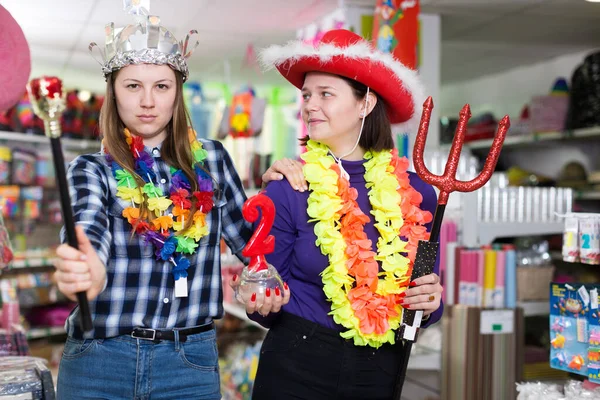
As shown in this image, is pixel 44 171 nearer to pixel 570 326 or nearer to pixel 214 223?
pixel 214 223

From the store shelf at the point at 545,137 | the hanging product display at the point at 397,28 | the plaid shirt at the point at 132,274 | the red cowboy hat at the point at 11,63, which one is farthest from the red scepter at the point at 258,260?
the store shelf at the point at 545,137

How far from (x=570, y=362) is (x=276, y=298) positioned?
41.3 inches

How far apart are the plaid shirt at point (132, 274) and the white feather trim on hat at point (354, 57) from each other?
21.2 inches

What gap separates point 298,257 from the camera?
204 centimetres

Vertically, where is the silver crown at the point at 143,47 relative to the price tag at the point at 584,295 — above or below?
above

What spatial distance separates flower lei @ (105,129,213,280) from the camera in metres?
1.77

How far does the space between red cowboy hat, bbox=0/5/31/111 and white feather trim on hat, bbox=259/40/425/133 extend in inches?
29.5

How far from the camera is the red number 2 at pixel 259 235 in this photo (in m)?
1.72

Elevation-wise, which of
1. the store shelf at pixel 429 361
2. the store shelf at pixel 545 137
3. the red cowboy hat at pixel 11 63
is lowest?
the store shelf at pixel 429 361

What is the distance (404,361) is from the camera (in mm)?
1896

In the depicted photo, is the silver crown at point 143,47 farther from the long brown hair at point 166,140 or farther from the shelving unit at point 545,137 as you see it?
the shelving unit at point 545,137

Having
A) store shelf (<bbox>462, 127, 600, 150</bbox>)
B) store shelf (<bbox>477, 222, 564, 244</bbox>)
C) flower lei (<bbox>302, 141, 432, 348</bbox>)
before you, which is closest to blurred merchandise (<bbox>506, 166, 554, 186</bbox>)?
store shelf (<bbox>462, 127, 600, 150</bbox>)

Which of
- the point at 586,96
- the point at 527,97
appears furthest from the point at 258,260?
the point at 527,97

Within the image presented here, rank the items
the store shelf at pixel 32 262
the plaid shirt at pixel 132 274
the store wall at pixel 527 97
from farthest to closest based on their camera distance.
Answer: the store wall at pixel 527 97
the store shelf at pixel 32 262
the plaid shirt at pixel 132 274
